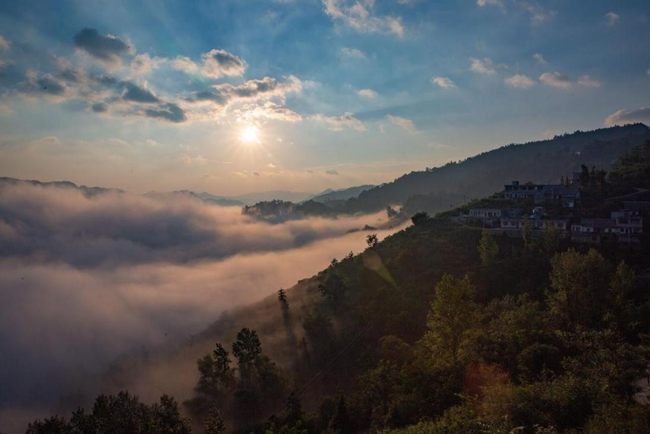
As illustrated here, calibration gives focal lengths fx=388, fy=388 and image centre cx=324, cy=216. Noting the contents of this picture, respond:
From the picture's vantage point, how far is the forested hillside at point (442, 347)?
26.9 metres

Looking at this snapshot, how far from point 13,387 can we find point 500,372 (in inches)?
8029

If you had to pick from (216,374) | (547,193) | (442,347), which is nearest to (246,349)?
(216,374)

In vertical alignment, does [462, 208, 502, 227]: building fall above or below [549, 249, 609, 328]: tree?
above

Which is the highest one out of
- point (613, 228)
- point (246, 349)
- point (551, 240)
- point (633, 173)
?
point (633, 173)

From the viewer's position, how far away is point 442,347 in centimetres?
4984

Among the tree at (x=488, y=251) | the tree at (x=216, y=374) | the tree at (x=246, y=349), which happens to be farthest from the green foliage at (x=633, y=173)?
the tree at (x=216, y=374)

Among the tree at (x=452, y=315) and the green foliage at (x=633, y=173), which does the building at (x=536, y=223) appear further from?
the tree at (x=452, y=315)

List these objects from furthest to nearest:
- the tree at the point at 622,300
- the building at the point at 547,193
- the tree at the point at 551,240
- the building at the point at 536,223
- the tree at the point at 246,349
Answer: the building at the point at 547,193 → the building at the point at 536,223 → the tree at the point at 551,240 → the tree at the point at 246,349 → the tree at the point at 622,300

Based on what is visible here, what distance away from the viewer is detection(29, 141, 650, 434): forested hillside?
88.2 ft

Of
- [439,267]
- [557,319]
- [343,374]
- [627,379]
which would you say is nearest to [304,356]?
[343,374]

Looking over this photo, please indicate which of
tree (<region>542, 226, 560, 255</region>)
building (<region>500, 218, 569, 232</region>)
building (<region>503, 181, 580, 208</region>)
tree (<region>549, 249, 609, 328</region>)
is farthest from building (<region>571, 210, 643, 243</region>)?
tree (<region>549, 249, 609, 328</region>)

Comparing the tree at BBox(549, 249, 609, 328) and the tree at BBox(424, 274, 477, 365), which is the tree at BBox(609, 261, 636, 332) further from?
the tree at BBox(424, 274, 477, 365)

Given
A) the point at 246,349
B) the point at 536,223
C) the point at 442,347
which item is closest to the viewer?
the point at 442,347

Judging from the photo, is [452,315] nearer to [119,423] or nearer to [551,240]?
[119,423]
